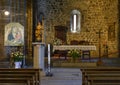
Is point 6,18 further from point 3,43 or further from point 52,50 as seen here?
point 52,50

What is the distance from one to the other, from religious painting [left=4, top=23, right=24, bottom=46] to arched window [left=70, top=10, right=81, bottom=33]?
287 inches

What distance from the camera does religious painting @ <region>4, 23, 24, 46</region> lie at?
1622cm

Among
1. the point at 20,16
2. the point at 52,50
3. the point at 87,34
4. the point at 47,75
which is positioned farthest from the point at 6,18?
the point at 87,34

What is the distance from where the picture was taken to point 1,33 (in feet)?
56.2

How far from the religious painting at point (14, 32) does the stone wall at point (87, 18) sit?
6349 mm

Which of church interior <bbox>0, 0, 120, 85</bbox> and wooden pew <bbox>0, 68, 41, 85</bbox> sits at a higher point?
church interior <bbox>0, 0, 120, 85</bbox>

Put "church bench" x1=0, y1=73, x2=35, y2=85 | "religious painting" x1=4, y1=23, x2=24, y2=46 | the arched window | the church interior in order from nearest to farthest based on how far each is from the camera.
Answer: "church bench" x1=0, y1=73, x2=35, y2=85 → "religious painting" x1=4, y1=23, x2=24, y2=46 → the church interior → the arched window

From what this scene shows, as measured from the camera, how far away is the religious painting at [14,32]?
16.2 meters

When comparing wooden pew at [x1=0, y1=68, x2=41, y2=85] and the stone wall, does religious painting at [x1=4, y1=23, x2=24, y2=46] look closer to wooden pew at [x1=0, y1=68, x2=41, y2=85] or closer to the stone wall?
→ the stone wall

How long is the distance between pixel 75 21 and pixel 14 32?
8.04m

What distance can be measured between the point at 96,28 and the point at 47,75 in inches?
439

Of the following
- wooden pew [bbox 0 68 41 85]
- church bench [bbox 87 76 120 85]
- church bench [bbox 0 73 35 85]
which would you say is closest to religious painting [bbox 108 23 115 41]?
wooden pew [bbox 0 68 41 85]

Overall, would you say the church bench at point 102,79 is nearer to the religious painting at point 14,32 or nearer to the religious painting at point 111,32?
the religious painting at point 14,32

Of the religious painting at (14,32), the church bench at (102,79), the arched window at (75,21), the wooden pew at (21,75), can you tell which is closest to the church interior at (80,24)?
the arched window at (75,21)
